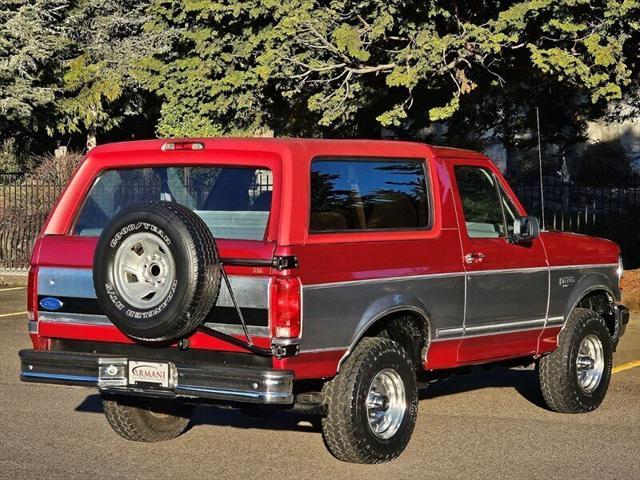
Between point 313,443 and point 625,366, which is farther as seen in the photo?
point 625,366

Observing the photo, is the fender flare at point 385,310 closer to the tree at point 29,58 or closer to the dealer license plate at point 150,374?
the dealer license plate at point 150,374

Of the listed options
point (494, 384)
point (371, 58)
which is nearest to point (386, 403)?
point (494, 384)

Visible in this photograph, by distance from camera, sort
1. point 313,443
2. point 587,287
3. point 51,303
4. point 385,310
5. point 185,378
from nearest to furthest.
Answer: point 185,378 → point 385,310 → point 51,303 → point 313,443 → point 587,287

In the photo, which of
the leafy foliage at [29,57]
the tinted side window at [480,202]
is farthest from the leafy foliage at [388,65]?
the tinted side window at [480,202]

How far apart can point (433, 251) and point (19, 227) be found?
1599 cm

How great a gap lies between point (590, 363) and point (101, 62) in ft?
83.0

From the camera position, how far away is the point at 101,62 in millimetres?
32875

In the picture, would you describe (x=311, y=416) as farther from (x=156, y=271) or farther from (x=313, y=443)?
(x=156, y=271)

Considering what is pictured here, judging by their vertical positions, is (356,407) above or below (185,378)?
below

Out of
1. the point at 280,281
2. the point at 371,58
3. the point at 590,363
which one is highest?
the point at 371,58

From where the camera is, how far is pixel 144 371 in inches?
281

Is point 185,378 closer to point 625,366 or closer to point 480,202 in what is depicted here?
point 480,202

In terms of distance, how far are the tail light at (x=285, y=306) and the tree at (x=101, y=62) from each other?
25.7 metres

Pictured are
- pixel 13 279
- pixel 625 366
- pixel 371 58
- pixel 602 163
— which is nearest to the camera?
pixel 625 366
